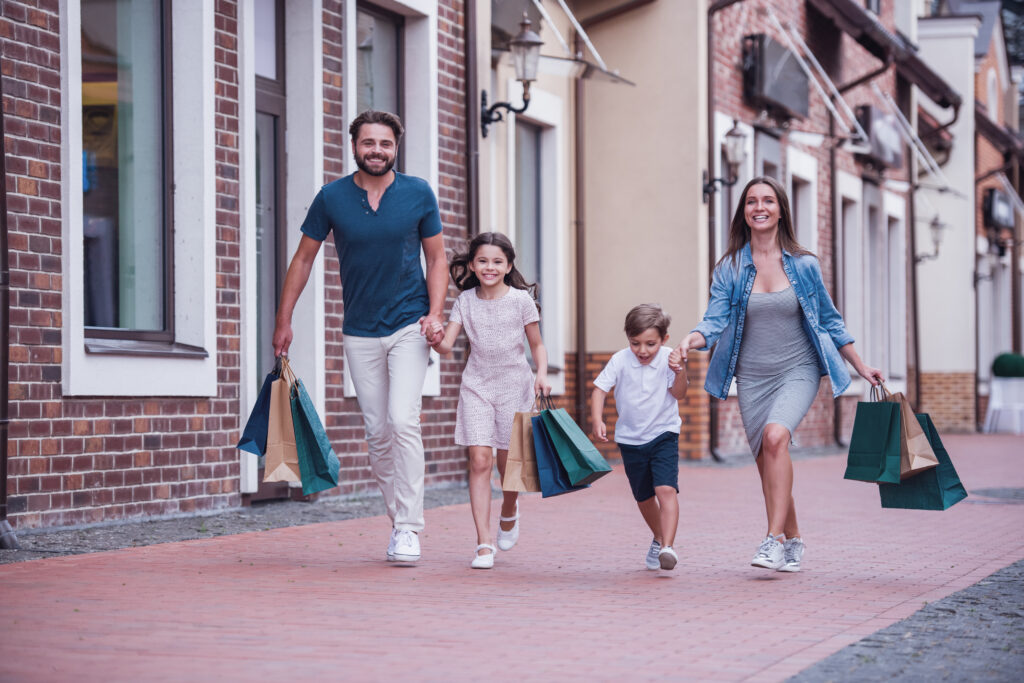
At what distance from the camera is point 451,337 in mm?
6879

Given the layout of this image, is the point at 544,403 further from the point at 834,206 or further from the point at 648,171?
the point at 834,206

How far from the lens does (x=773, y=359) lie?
6.84 metres

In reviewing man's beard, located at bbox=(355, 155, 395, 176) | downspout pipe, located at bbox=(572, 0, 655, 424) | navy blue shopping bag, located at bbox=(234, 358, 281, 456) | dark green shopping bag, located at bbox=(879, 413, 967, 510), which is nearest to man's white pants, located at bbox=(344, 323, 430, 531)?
navy blue shopping bag, located at bbox=(234, 358, 281, 456)

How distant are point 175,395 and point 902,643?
16.5ft

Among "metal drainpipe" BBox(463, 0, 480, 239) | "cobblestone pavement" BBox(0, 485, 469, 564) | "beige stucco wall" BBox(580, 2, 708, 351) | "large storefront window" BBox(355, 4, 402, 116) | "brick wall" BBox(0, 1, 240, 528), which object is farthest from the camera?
"beige stucco wall" BBox(580, 2, 708, 351)

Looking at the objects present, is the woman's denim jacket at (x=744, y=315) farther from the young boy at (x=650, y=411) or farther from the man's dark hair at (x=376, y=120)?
the man's dark hair at (x=376, y=120)

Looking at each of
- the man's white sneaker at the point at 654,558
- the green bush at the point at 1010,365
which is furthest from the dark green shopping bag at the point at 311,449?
the green bush at the point at 1010,365

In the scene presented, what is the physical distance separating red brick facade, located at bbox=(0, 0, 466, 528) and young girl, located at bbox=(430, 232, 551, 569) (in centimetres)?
223

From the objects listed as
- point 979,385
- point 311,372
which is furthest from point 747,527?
point 979,385

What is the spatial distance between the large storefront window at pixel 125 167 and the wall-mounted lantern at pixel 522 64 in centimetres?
361

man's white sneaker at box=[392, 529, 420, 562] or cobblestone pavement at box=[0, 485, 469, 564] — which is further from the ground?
man's white sneaker at box=[392, 529, 420, 562]

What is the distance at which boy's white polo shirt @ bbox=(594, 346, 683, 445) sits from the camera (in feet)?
22.4

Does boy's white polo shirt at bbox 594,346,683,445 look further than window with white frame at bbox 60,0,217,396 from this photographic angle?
No

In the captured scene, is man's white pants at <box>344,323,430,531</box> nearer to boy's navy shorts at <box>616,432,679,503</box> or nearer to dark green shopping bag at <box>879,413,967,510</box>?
boy's navy shorts at <box>616,432,679,503</box>
